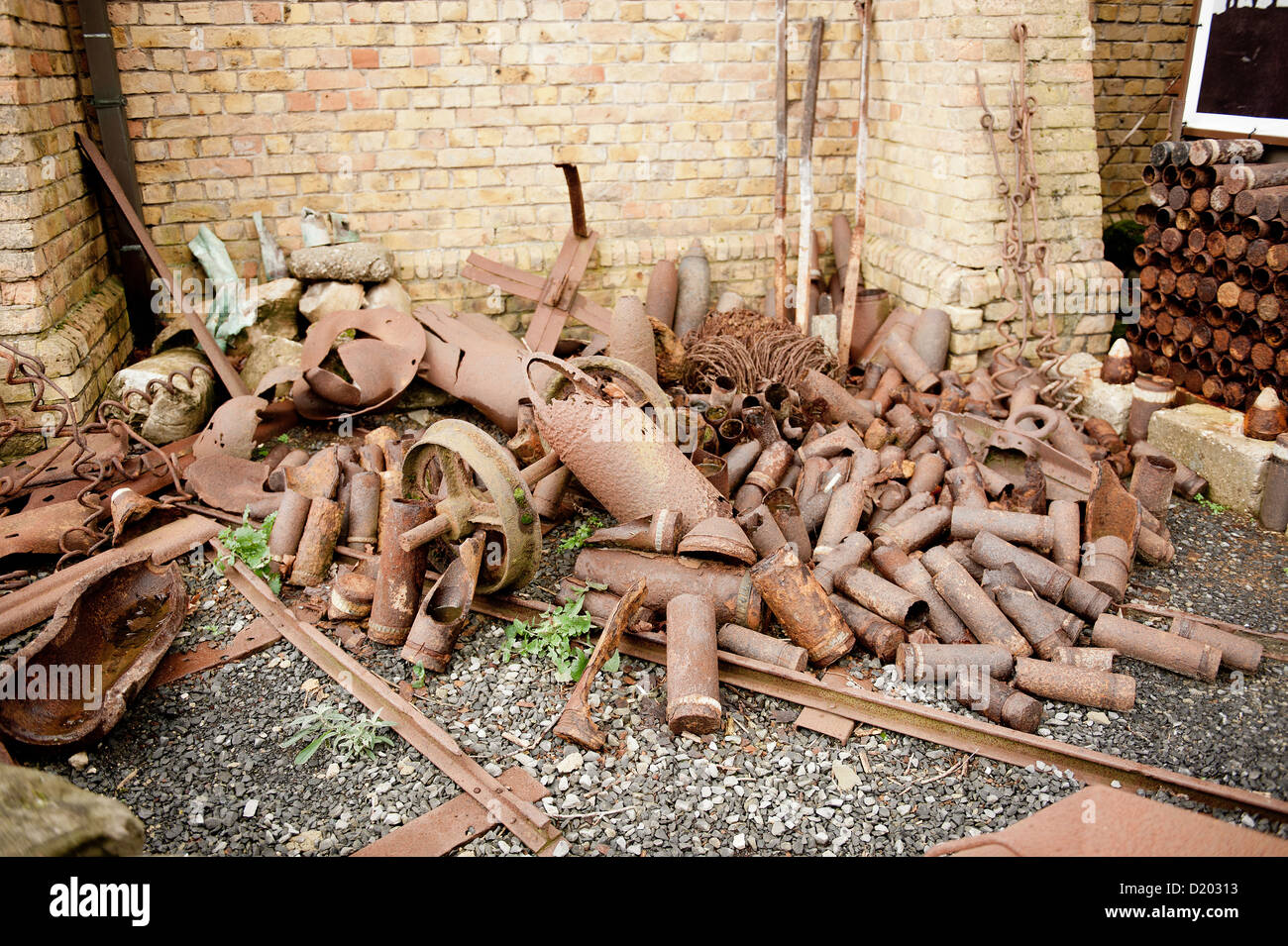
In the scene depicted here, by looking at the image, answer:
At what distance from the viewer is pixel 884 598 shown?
4.22m

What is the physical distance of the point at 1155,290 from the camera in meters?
6.39

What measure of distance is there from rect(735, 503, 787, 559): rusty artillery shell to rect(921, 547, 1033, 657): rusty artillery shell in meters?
0.80

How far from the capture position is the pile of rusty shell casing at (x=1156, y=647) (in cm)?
391

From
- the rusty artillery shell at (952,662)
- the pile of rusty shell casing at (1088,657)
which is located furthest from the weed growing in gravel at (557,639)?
the pile of rusty shell casing at (1088,657)

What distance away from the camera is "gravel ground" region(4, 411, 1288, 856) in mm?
3213

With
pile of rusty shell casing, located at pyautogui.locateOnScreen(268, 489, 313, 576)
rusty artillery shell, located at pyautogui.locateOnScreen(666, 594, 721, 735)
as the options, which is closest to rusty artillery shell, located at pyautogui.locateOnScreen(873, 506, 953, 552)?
rusty artillery shell, located at pyautogui.locateOnScreen(666, 594, 721, 735)

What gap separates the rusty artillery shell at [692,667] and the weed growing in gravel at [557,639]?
12.6 inches

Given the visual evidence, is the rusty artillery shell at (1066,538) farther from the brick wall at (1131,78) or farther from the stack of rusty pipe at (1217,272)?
the brick wall at (1131,78)

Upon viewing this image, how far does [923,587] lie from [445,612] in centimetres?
231

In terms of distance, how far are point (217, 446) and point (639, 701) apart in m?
3.36

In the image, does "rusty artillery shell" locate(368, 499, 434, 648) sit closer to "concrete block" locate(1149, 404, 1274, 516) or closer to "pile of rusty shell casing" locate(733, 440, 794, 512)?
"pile of rusty shell casing" locate(733, 440, 794, 512)

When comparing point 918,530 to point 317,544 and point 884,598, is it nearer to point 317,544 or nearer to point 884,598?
point 884,598

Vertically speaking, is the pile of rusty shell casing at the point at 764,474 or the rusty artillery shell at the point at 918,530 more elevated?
the pile of rusty shell casing at the point at 764,474
